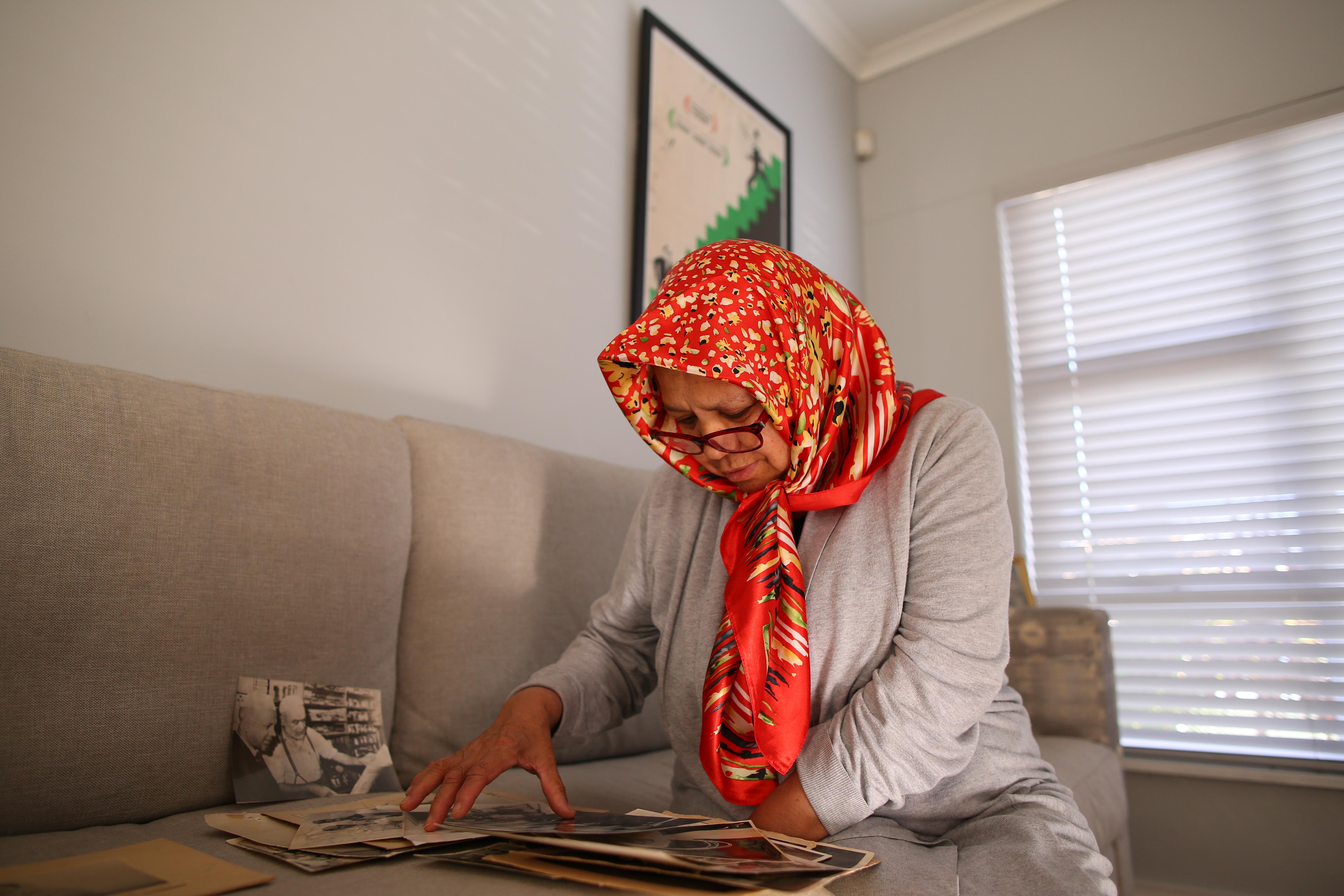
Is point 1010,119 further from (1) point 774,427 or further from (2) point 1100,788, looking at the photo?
(1) point 774,427

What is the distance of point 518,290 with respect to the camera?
5.97 feet

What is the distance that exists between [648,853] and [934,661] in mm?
455

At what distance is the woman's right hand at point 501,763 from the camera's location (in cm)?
79

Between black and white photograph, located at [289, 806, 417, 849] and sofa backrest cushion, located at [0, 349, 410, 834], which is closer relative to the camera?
black and white photograph, located at [289, 806, 417, 849]

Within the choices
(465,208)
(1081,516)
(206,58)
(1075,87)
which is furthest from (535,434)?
(1075,87)

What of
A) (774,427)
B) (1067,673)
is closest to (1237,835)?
(1067,673)

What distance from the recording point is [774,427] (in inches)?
40.4

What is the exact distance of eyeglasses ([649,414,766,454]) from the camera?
105 centimetres

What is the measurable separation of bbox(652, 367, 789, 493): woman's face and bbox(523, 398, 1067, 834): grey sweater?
9 cm

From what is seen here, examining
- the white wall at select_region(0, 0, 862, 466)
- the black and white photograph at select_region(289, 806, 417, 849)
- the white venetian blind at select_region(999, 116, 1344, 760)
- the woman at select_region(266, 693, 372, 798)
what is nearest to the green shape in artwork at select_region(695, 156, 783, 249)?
the white wall at select_region(0, 0, 862, 466)

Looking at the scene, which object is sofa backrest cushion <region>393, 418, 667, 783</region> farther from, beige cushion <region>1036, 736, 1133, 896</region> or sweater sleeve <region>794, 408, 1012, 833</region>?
beige cushion <region>1036, 736, 1133, 896</region>

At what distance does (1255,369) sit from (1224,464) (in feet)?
0.99

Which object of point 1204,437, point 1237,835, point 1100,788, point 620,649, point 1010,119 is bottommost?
point 1237,835

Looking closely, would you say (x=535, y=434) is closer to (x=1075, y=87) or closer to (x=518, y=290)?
(x=518, y=290)
